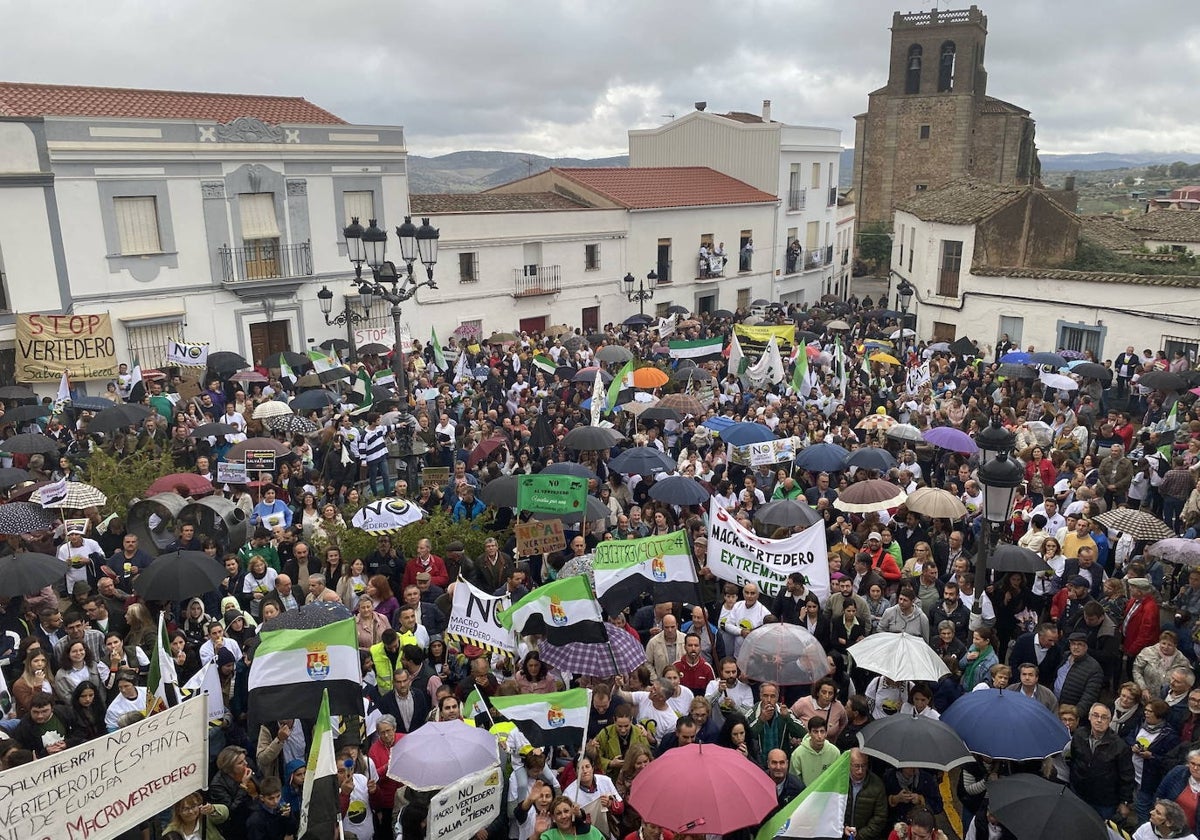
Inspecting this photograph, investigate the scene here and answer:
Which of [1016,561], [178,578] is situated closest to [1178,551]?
[1016,561]

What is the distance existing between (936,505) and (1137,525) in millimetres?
2000

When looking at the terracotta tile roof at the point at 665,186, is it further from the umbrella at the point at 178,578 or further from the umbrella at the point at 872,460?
the umbrella at the point at 178,578

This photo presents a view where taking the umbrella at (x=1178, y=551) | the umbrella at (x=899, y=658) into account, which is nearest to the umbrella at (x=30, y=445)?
the umbrella at (x=899, y=658)

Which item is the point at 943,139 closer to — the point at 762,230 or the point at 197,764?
the point at 762,230

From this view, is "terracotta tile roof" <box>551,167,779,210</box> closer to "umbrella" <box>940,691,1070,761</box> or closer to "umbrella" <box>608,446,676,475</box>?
"umbrella" <box>608,446,676,475</box>

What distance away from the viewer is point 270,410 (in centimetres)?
1634

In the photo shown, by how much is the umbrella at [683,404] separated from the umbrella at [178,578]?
9068 millimetres

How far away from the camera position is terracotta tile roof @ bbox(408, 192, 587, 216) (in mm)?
30688

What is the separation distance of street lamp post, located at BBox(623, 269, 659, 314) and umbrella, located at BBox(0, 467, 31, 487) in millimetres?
22802

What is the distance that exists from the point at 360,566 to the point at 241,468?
388cm

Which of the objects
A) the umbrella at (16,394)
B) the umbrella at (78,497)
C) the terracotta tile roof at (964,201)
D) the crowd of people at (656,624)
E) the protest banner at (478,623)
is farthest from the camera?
the terracotta tile roof at (964,201)

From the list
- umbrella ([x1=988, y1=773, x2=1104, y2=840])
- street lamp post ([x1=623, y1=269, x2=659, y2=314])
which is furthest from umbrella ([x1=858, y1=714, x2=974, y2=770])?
street lamp post ([x1=623, y1=269, x2=659, y2=314])

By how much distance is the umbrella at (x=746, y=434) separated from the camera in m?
13.8

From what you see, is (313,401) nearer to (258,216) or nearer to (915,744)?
(258,216)
